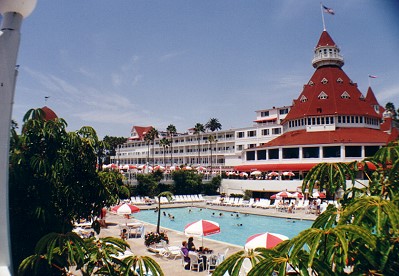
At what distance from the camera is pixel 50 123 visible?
755 cm

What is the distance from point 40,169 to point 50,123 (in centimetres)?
122

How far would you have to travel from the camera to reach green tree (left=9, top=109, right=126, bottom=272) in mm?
6785

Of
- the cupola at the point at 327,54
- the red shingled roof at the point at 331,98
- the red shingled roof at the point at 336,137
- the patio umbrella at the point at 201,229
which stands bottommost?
the patio umbrella at the point at 201,229

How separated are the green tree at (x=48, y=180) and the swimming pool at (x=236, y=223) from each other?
1753cm

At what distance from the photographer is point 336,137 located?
4803 centimetres

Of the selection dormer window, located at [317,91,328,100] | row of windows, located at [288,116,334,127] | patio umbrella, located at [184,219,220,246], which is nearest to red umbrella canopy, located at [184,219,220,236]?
patio umbrella, located at [184,219,220,246]

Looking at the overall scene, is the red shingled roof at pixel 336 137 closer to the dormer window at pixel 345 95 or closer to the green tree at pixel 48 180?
the dormer window at pixel 345 95

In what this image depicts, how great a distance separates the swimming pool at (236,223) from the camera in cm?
2688

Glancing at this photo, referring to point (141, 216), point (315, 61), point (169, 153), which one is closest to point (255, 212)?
point (141, 216)

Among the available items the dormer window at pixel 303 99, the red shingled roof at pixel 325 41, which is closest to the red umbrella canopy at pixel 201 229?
the dormer window at pixel 303 99

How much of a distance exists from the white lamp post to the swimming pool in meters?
21.2

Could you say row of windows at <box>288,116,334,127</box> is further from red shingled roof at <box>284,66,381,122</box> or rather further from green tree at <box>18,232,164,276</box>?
green tree at <box>18,232,164,276</box>

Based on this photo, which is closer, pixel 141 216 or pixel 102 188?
pixel 102 188

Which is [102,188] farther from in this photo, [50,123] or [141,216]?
[141,216]
